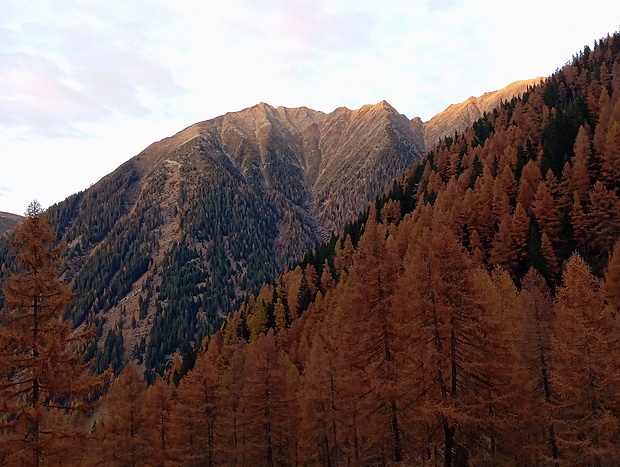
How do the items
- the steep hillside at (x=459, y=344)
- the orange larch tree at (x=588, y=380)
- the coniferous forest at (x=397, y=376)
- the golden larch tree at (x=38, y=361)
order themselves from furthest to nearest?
the orange larch tree at (x=588, y=380), the steep hillside at (x=459, y=344), the coniferous forest at (x=397, y=376), the golden larch tree at (x=38, y=361)

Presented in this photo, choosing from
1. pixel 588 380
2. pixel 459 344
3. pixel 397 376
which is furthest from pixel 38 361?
pixel 588 380

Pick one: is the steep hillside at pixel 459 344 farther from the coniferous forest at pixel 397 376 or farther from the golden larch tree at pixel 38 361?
the golden larch tree at pixel 38 361

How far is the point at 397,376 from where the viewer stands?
25.4 m

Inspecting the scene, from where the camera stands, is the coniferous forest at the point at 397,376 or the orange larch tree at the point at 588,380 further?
the orange larch tree at the point at 588,380

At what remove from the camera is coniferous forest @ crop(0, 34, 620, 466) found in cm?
1795

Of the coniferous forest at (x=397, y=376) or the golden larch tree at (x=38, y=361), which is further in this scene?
the coniferous forest at (x=397, y=376)

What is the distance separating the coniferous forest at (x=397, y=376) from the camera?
17953 mm

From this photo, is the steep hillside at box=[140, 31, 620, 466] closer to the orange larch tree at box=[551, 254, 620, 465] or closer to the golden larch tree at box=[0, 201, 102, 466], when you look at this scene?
Result: the orange larch tree at box=[551, 254, 620, 465]

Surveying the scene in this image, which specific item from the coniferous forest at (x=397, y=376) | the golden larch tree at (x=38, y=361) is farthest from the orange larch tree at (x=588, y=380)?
the golden larch tree at (x=38, y=361)

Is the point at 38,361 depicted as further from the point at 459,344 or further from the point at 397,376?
the point at 459,344

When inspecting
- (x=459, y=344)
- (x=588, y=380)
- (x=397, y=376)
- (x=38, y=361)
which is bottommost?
(x=588, y=380)

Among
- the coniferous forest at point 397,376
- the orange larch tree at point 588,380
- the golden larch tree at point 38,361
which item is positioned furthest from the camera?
the orange larch tree at point 588,380

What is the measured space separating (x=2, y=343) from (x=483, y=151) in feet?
364

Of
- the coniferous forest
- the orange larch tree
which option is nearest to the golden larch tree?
the coniferous forest
